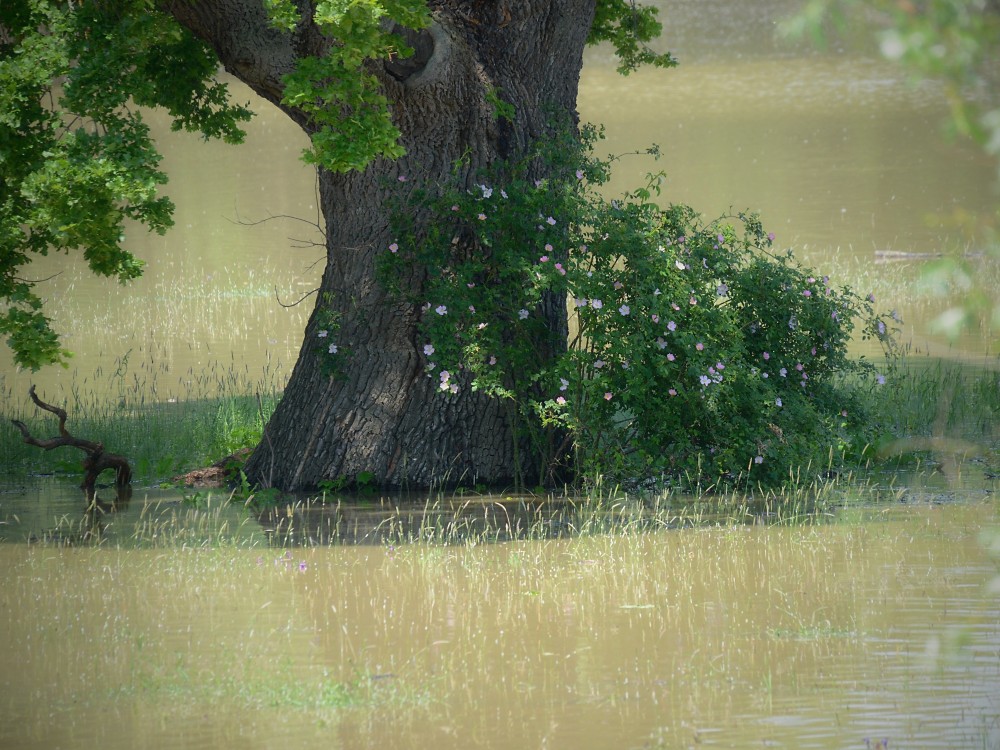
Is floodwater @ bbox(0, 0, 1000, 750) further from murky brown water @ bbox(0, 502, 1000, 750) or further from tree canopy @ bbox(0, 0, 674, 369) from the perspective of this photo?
tree canopy @ bbox(0, 0, 674, 369)

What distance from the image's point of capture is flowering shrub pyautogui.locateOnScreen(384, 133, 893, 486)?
9.52 metres

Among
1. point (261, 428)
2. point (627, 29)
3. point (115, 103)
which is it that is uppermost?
point (627, 29)

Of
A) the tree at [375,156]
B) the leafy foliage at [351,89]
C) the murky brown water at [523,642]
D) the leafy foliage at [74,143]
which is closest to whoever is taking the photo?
the murky brown water at [523,642]

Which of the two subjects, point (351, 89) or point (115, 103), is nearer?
point (351, 89)

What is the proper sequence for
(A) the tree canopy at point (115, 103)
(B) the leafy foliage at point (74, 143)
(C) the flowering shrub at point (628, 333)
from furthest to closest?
(C) the flowering shrub at point (628, 333) → (B) the leafy foliage at point (74, 143) → (A) the tree canopy at point (115, 103)

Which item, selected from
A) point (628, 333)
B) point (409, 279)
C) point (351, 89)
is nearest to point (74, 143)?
point (351, 89)

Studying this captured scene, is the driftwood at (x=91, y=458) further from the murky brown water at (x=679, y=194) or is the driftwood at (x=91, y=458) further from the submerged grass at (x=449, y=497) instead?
the murky brown water at (x=679, y=194)

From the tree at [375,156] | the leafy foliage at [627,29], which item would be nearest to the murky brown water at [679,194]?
the leafy foliage at [627,29]

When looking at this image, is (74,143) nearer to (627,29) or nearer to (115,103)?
(115,103)

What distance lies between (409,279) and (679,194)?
1939 centimetres

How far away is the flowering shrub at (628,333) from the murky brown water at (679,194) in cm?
225

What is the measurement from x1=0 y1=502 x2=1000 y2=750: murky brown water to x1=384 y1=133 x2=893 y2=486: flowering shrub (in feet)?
3.36

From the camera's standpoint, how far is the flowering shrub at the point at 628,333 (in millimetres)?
9516

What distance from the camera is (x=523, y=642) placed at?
6785 millimetres
